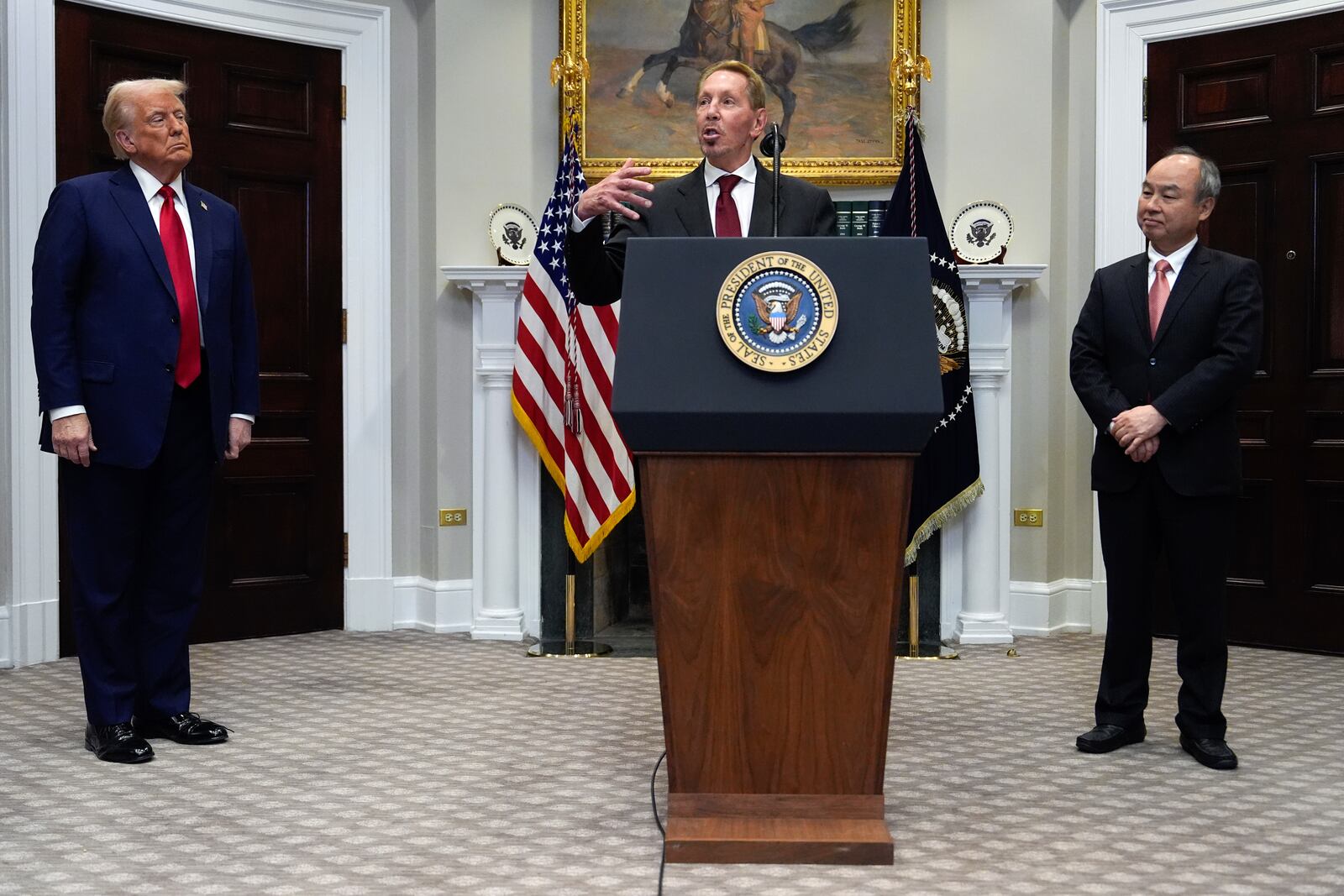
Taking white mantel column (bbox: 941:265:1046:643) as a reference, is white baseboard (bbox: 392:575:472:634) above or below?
below

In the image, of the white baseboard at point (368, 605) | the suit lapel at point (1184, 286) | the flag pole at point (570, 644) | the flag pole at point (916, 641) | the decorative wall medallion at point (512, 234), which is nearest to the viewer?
the suit lapel at point (1184, 286)

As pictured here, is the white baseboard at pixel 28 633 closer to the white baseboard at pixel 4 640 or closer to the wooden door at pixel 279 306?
the white baseboard at pixel 4 640

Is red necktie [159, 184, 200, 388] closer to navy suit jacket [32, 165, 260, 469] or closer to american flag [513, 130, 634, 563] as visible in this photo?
navy suit jacket [32, 165, 260, 469]

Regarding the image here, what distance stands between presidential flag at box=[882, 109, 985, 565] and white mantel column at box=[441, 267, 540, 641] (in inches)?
65.5

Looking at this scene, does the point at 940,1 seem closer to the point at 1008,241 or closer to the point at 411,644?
the point at 1008,241

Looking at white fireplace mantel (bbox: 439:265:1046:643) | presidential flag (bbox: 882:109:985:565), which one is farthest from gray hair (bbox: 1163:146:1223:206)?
white fireplace mantel (bbox: 439:265:1046:643)

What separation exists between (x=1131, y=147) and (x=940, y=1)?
3.59 feet

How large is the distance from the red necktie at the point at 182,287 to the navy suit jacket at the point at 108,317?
0.10 ft

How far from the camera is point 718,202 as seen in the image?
3.27m

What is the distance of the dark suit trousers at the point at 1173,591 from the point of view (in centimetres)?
376

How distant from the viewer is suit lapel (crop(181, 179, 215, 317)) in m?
3.97

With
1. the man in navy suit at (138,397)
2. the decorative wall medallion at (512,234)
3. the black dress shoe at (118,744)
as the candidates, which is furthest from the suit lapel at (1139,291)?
the black dress shoe at (118,744)

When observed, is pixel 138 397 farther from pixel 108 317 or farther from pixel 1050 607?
pixel 1050 607

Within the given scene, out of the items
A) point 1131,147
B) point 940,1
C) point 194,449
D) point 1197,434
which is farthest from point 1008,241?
point 194,449
